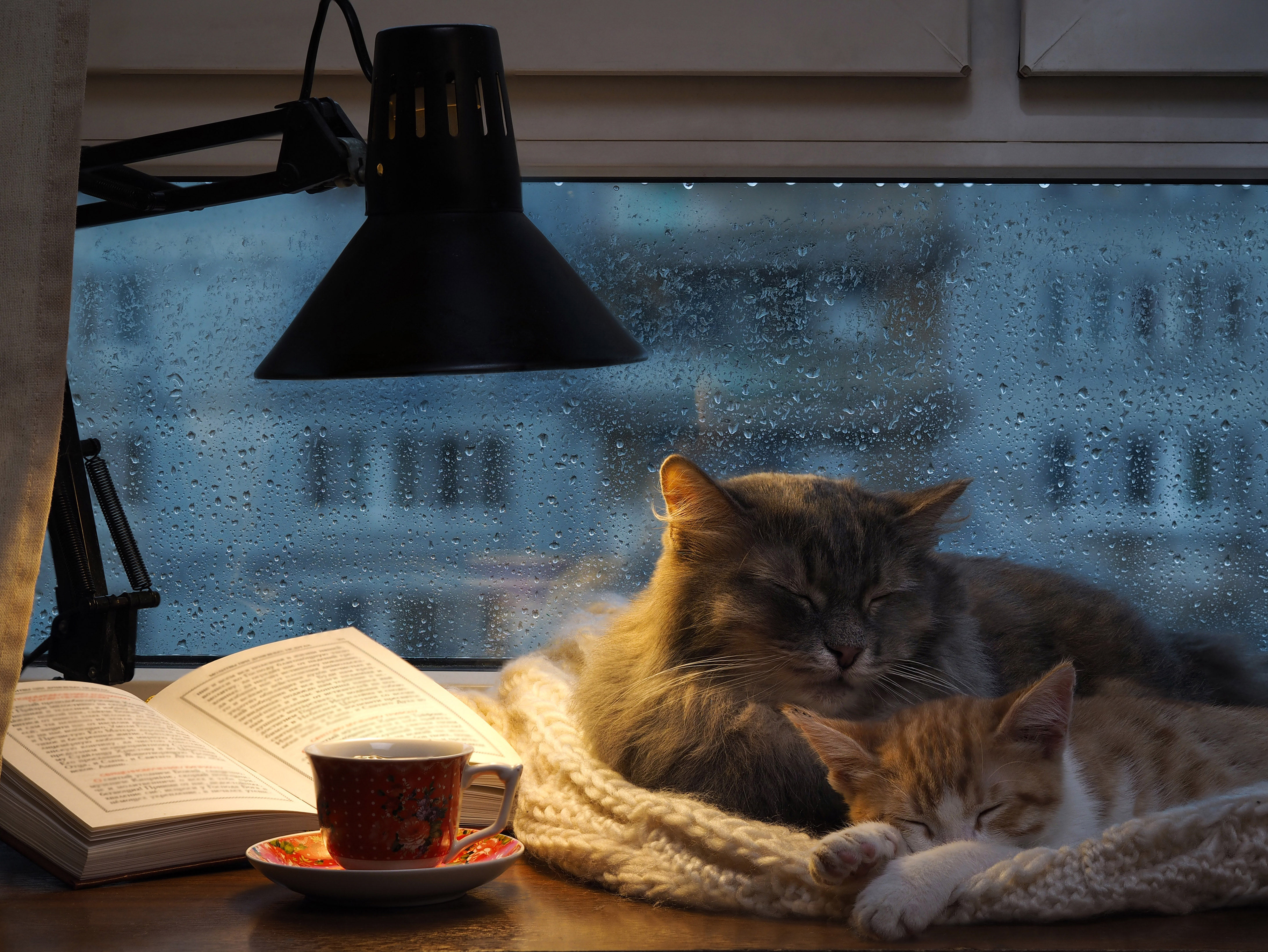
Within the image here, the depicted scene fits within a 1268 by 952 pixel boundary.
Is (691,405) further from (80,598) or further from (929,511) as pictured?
(80,598)

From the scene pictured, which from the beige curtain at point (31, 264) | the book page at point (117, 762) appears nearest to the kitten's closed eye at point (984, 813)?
the book page at point (117, 762)

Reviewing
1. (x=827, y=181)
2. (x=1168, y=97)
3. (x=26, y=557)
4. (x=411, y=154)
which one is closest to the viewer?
(x=26, y=557)

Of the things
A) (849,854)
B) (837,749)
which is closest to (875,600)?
(837,749)

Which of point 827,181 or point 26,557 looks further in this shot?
point 827,181

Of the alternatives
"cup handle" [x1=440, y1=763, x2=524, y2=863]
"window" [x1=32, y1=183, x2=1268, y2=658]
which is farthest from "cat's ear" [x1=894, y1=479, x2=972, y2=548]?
"window" [x1=32, y1=183, x2=1268, y2=658]

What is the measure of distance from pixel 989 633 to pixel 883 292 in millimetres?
606

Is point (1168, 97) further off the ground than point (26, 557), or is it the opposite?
point (1168, 97)

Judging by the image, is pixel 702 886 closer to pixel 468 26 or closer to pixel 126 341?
pixel 468 26

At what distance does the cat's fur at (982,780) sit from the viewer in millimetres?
735

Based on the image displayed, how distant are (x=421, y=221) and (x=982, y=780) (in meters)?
0.60

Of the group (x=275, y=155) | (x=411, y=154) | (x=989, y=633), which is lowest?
(x=989, y=633)

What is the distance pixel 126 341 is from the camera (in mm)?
1552

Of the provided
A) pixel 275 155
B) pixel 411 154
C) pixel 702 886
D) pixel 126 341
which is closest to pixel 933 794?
pixel 702 886

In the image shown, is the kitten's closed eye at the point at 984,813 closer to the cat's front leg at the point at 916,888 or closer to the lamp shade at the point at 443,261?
the cat's front leg at the point at 916,888
